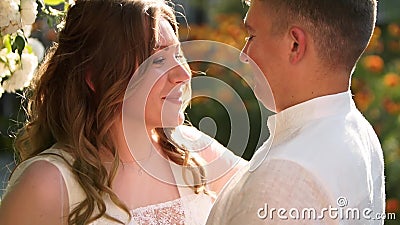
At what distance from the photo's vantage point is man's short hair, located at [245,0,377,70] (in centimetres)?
168

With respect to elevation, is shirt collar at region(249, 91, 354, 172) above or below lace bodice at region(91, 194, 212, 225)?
above

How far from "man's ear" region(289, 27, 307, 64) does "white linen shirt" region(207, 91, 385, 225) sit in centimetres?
10

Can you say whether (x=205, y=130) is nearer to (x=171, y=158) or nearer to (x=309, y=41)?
(x=171, y=158)

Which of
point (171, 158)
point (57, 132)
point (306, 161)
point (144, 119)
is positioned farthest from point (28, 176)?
point (306, 161)

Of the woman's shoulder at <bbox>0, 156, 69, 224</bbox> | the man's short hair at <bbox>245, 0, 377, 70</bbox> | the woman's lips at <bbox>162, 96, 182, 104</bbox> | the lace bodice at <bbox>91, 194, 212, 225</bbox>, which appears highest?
the man's short hair at <bbox>245, 0, 377, 70</bbox>

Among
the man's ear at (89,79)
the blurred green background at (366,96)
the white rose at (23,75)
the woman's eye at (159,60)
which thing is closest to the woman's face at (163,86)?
the woman's eye at (159,60)

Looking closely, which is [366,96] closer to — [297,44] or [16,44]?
[16,44]

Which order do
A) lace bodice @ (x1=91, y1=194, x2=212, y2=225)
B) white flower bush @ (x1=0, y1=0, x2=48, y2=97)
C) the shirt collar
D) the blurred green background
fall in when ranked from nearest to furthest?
the shirt collar, white flower bush @ (x1=0, y1=0, x2=48, y2=97), lace bodice @ (x1=91, y1=194, x2=212, y2=225), the blurred green background

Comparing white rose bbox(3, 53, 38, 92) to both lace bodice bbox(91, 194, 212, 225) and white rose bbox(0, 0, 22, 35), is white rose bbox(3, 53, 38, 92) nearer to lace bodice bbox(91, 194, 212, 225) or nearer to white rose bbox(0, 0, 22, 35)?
white rose bbox(0, 0, 22, 35)

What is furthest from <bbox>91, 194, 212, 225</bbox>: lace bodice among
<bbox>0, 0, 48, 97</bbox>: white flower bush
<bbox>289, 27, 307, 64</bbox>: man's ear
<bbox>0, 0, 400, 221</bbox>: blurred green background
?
<bbox>0, 0, 400, 221</bbox>: blurred green background

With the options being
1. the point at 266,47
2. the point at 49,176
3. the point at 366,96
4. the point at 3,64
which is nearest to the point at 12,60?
the point at 3,64

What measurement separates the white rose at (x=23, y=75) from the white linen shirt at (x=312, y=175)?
907 millimetres

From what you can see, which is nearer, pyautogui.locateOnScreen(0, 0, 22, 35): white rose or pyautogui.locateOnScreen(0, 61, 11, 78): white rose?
pyautogui.locateOnScreen(0, 0, 22, 35): white rose

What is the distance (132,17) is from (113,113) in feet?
0.95
